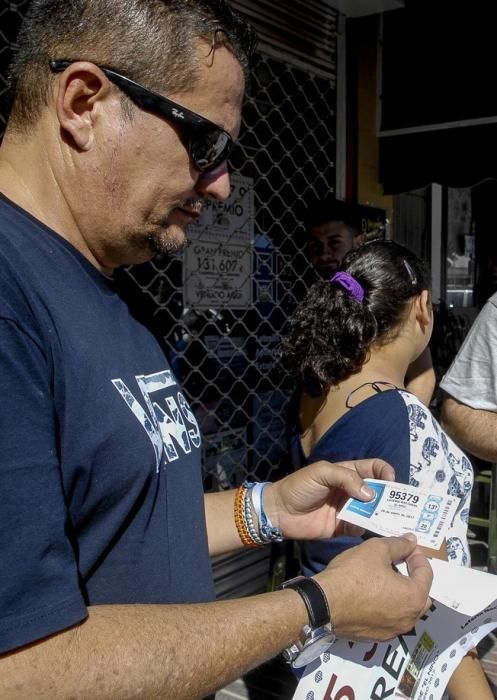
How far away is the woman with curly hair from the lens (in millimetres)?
1806

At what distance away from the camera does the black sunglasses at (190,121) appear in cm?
115

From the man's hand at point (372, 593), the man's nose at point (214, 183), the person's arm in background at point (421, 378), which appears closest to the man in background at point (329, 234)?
the person's arm in background at point (421, 378)

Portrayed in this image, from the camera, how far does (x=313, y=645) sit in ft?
3.75

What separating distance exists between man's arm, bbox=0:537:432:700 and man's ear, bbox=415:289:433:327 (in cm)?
110

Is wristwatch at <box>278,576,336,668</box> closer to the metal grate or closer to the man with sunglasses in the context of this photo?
the man with sunglasses

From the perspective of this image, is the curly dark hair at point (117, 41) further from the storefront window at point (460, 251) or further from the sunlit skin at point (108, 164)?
the storefront window at point (460, 251)

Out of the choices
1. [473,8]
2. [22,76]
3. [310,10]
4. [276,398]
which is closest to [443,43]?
[473,8]

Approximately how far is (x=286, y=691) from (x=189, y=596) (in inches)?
94.7

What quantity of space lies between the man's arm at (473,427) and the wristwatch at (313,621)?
1.56 m

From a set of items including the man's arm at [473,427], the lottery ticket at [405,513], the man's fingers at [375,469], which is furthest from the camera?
the man's arm at [473,427]

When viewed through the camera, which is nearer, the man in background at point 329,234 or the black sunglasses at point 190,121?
the black sunglasses at point 190,121

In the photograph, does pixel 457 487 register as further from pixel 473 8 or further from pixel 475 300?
pixel 475 300

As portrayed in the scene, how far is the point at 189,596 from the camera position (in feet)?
3.98

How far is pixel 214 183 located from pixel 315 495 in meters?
0.75
